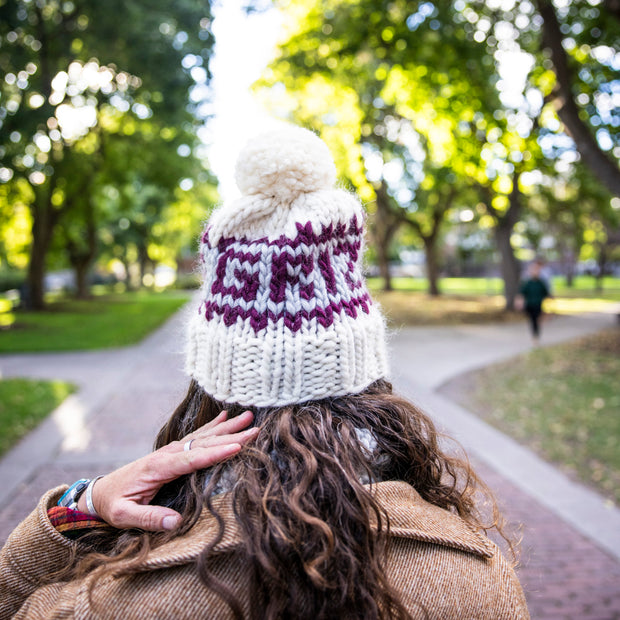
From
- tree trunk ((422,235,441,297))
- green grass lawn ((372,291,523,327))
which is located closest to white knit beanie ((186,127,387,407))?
green grass lawn ((372,291,523,327))

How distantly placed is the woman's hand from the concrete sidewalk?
445 millimetres

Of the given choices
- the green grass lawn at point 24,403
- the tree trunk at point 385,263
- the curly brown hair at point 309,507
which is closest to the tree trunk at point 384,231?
the tree trunk at point 385,263

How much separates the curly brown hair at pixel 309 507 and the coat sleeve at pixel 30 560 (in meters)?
0.08

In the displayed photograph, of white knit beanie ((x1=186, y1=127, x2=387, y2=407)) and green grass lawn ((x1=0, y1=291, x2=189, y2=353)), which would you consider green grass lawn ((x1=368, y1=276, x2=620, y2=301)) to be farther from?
white knit beanie ((x1=186, y1=127, x2=387, y2=407))

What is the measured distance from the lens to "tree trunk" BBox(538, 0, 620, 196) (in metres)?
9.09

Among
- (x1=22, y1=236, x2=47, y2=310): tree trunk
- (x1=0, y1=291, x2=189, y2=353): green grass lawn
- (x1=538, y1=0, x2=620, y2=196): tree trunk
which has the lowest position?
(x1=0, y1=291, x2=189, y2=353): green grass lawn

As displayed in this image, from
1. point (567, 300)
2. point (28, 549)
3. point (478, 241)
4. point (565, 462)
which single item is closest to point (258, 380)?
point (28, 549)

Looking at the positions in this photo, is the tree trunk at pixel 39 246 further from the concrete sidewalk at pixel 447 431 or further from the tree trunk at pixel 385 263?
the tree trunk at pixel 385 263

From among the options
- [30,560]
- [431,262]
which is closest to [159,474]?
[30,560]

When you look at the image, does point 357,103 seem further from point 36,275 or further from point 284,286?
point 284,286

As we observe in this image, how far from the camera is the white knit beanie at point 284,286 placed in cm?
125

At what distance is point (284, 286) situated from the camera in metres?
1.24

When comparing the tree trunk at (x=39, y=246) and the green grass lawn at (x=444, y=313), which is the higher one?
the tree trunk at (x=39, y=246)

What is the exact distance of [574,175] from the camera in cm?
1889
